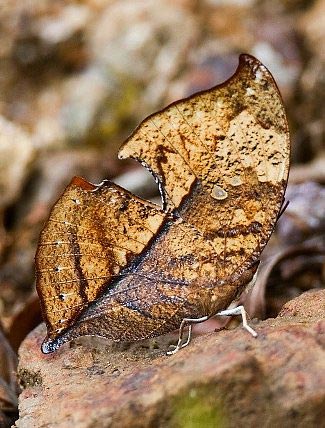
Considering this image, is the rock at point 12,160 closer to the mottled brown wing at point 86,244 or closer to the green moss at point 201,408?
the mottled brown wing at point 86,244

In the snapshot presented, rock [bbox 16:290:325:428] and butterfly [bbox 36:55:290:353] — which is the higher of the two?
butterfly [bbox 36:55:290:353]

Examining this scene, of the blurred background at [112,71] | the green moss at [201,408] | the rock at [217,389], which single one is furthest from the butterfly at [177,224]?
the blurred background at [112,71]

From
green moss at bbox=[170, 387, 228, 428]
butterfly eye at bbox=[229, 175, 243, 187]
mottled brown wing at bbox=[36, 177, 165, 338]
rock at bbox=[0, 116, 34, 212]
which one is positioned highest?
butterfly eye at bbox=[229, 175, 243, 187]

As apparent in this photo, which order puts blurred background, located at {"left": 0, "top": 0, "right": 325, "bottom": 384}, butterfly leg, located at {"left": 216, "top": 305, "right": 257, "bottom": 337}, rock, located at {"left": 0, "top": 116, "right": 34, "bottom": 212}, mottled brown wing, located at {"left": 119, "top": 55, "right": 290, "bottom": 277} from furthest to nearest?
blurred background, located at {"left": 0, "top": 0, "right": 325, "bottom": 384} → rock, located at {"left": 0, "top": 116, "right": 34, "bottom": 212} → mottled brown wing, located at {"left": 119, "top": 55, "right": 290, "bottom": 277} → butterfly leg, located at {"left": 216, "top": 305, "right": 257, "bottom": 337}

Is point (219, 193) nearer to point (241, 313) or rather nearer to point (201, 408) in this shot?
point (241, 313)

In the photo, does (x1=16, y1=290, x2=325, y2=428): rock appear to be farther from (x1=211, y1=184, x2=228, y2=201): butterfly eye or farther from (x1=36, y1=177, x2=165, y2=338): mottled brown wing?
(x1=211, y1=184, x2=228, y2=201): butterfly eye

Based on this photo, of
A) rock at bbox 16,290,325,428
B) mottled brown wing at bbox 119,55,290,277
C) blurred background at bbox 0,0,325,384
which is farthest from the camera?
blurred background at bbox 0,0,325,384

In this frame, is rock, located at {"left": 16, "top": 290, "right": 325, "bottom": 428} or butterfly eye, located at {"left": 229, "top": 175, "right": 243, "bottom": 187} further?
butterfly eye, located at {"left": 229, "top": 175, "right": 243, "bottom": 187}

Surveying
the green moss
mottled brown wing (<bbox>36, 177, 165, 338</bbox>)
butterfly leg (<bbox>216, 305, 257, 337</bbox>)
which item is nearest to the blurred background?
mottled brown wing (<bbox>36, 177, 165, 338</bbox>)
